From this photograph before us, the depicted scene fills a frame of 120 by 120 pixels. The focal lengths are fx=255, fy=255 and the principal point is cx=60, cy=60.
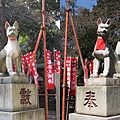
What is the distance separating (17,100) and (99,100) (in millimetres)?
1735

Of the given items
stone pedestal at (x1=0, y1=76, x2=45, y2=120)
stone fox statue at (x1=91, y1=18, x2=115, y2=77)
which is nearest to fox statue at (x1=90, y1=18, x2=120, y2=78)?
stone fox statue at (x1=91, y1=18, x2=115, y2=77)

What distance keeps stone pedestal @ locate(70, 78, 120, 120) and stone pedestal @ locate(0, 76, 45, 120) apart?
0.96 metres

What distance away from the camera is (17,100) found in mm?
5449

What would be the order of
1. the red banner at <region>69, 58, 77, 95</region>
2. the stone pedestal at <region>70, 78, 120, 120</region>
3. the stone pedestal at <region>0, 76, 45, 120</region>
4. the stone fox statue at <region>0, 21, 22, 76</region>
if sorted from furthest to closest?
the red banner at <region>69, 58, 77, 95</region>
the stone fox statue at <region>0, 21, 22, 76</region>
the stone pedestal at <region>0, 76, 45, 120</region>
the stone pedestal at <region>70, 78, 120, 120</region>

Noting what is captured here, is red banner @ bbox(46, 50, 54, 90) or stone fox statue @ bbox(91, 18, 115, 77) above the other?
stone fox statue @ bbox(91, 18, 115, 77)

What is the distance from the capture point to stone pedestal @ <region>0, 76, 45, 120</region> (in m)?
5.35

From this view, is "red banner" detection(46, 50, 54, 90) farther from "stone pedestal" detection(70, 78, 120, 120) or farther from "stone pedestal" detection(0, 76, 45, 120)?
"stone pedestal" detection(70, 78, 120, 120)

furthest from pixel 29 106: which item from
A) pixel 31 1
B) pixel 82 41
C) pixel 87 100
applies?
pixel 31 1

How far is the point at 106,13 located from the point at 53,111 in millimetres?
6473

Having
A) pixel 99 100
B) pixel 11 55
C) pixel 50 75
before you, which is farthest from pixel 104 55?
pixel 50 75

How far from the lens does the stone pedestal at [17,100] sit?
17.6ft

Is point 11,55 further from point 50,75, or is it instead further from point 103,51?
point 50,75

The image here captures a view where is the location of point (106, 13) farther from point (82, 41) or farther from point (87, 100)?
point (87, 100)

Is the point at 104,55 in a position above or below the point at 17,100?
above
